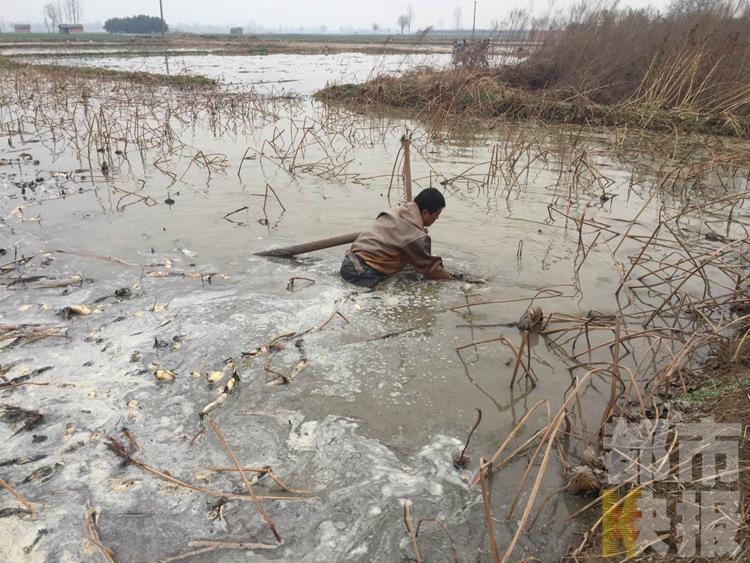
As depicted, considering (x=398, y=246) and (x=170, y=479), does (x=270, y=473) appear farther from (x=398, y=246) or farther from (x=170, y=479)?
(x=398, y=246)

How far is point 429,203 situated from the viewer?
13.9ft

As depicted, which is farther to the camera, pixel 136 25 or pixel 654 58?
pixel 136 25

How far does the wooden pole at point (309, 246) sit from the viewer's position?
15.7ft

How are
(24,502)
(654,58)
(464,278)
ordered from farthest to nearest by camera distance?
1. (654,58)
2. (464,278)
3. (24,502)

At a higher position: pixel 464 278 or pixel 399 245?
pixel 399 245

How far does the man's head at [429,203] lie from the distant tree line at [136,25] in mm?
95520

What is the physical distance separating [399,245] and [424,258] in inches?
9.9

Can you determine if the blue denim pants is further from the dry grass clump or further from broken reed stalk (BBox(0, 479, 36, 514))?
the dry grass clump

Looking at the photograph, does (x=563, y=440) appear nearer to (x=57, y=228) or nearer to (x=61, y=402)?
(x=61, y=402)

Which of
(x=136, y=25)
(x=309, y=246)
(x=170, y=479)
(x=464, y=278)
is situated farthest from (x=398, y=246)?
(x=136, y=25)

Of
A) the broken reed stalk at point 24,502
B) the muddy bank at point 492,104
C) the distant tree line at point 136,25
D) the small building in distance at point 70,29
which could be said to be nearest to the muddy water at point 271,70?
the muddy bank at point 492,104

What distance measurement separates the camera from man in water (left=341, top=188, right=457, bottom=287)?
4.27m

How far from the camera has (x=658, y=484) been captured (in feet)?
7.02

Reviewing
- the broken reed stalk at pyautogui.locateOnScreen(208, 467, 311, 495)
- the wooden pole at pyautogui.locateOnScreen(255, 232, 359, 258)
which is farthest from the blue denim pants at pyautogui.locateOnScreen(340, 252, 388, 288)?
the broken reed stalk at pyautogui.locateOnScreen(208, 467, 311, 495)
